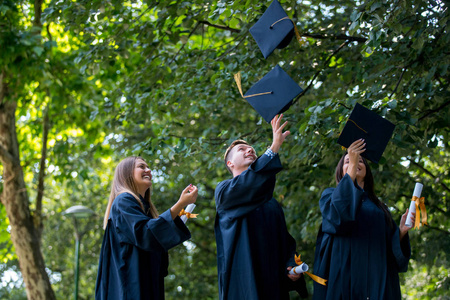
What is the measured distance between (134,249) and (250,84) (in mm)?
3361

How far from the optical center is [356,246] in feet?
12.9

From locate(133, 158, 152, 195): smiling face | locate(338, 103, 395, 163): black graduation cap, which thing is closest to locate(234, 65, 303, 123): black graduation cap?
locate(338, 103, 395, 163): black graduation cap

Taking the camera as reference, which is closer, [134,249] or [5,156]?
[134,249]

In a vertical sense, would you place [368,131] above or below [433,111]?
above

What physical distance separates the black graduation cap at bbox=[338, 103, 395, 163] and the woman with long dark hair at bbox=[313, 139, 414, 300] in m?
0.06

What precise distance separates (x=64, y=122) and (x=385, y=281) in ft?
30.1

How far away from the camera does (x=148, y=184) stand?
440 centimetres

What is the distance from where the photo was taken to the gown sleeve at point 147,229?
384cm

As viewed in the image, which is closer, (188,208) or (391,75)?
(188,208)

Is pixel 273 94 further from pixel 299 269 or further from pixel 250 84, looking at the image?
pixel 250 84

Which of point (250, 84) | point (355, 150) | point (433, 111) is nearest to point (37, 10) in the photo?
point (250, 84)

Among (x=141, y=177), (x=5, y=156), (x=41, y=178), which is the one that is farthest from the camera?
(x=41, y=178)

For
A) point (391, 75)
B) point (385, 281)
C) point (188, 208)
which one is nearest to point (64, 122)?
point (391, 75)

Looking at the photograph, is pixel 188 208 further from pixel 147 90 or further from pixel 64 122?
pixel 64 122
